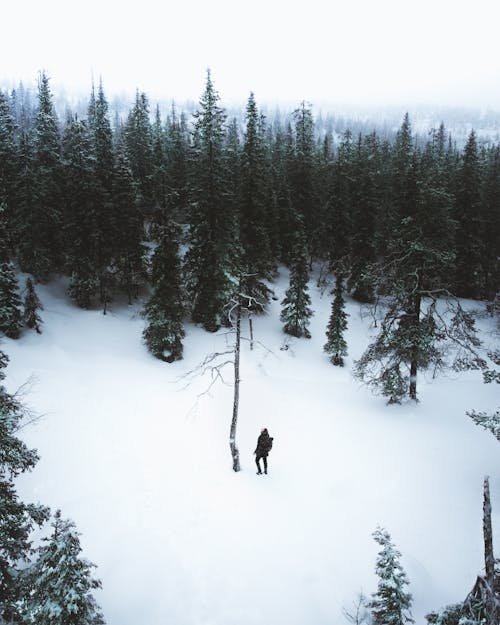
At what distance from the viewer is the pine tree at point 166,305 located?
25.2 metres

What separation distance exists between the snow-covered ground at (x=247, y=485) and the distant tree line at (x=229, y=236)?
291 centimetres

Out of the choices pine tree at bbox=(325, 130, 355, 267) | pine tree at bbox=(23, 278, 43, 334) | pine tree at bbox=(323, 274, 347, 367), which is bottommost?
pine tree at bbox=(323, 274, 347, 367)

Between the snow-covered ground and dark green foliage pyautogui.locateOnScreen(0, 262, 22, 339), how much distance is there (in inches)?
37.8

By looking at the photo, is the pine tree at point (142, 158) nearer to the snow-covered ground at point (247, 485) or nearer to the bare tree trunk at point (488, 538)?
the snow-covered ground at point (247, 485)

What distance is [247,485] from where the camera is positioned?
1388cm

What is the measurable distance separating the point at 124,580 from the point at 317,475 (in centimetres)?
750

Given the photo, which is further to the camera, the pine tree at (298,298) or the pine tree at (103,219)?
the pine tree at (298,298)

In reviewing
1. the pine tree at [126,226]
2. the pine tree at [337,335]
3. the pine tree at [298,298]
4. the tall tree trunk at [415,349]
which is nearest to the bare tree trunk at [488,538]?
the tall tree trunk at [415,349]

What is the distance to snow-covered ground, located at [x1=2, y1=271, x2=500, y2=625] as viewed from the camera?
10.4 metres

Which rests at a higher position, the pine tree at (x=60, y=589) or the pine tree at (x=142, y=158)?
the pine tree at (x=142, y=158)

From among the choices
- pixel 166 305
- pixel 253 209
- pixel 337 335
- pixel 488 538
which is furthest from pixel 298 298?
pixel 488 538

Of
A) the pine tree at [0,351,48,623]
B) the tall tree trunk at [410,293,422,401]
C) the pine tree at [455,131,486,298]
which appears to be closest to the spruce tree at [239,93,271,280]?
the tall tree trunk at [410,293,422,401]

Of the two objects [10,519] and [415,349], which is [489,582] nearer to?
[10,519]

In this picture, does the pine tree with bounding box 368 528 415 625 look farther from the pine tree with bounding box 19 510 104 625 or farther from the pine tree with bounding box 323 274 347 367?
the pine tree with bounding box 323 274 347 367
